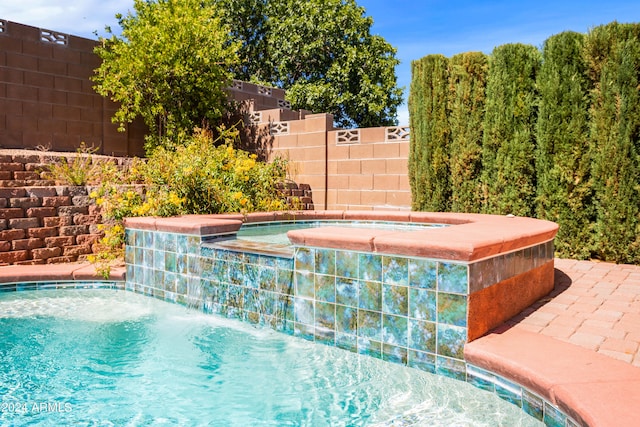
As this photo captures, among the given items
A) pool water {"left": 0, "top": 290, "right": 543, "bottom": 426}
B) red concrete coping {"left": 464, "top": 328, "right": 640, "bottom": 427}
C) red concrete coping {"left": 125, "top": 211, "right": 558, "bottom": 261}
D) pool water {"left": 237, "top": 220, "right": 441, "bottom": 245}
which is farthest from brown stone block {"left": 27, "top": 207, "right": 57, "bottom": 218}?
red concrete coping {"left": 464, "top": 328, "right": 640, "bottom": 427}

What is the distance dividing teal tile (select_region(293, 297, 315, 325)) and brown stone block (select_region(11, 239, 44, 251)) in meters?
4.08

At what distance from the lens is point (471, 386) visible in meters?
2.79

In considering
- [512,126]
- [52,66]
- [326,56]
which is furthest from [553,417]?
[326,56]

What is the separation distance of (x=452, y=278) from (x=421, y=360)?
0.56m

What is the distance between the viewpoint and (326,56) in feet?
63.8

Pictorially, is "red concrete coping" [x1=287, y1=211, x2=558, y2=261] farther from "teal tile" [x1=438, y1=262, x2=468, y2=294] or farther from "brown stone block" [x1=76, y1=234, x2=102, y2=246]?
"brown stone block" [x1=76, y1=234, x2=102, y2=246]

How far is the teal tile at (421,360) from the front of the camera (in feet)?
9.76

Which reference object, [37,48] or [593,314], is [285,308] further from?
[37,48]

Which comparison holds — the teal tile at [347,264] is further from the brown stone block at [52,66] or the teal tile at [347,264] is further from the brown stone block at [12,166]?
the brown stone block at [52,66]

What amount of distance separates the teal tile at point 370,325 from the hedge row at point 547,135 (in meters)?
4.58

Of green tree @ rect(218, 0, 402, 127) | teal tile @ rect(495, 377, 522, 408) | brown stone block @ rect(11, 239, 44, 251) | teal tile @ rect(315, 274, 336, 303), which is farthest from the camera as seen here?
green tree @ rect(218, 0, 402, 127)

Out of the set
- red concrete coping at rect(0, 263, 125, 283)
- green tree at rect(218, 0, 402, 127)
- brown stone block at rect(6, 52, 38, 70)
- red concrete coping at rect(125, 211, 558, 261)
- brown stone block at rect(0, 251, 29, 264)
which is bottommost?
red concrete coping at rect(0, 263, 125, 283)

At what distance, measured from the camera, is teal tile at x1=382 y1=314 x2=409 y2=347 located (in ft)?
10.1

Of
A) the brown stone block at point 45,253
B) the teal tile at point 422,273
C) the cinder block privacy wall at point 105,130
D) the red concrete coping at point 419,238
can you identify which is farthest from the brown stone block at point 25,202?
the cinder block privacy wall at point 105,130
